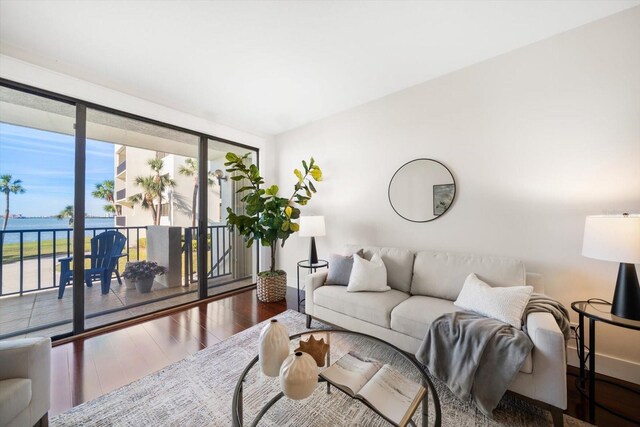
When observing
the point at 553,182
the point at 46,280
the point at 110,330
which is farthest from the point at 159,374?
the point at 553,182

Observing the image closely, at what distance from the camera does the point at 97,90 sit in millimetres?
2449

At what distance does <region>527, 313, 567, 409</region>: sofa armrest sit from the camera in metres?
1.27

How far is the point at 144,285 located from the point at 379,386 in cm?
339

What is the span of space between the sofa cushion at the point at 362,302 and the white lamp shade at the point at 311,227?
788mm

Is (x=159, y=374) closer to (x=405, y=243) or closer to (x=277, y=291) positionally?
(x=277, y=291)

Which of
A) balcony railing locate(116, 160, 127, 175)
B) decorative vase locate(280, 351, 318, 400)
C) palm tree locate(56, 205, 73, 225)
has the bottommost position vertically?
decorative vase locate(280, 351, 318, 400)

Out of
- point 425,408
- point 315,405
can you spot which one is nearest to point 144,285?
point 315,405

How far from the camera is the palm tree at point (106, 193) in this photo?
2601mm

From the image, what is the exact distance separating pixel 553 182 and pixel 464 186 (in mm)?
645

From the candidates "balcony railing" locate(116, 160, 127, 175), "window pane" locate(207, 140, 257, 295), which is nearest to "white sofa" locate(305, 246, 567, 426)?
"window pane" locate(207, 140, 257, 295)

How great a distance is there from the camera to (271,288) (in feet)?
10.7

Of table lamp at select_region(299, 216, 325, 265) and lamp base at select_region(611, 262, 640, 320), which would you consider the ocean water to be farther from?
lamp base at select_region(611, 262, 640, 320)

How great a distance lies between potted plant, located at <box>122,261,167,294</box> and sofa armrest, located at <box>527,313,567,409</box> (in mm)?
4004

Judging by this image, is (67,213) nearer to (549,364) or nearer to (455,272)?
(455,272)
